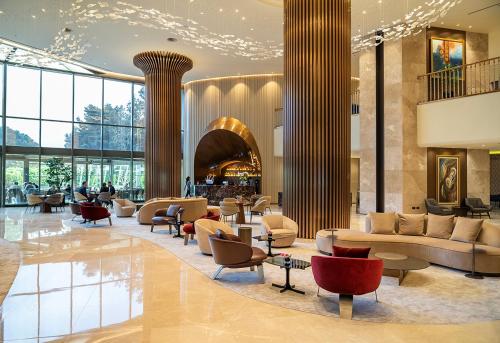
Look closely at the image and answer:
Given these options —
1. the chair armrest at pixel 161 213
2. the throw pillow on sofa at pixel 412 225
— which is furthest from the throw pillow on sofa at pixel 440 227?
the chair armrest at pixel 161 213

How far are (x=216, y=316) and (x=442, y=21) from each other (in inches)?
516

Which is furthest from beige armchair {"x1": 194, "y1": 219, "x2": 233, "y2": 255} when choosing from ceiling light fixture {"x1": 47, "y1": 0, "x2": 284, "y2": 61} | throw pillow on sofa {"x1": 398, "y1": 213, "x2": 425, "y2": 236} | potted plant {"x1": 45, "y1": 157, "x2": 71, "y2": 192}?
potted plant {"x1": 45, "y1": 157, "x2": 71, "y2": 192}

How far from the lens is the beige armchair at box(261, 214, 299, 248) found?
25.1 ft

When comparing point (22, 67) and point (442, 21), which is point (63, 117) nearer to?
point (22, 67)

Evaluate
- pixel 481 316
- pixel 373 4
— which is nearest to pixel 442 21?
pixel 373 4

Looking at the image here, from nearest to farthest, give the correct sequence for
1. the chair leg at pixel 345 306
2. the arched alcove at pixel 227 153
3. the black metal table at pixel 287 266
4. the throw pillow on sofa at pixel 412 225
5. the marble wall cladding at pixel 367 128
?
1. the chair leg at pixel 345 306
2. the black metal table at pixel 287 266
3. the throw pillow on sofa at pixel 412 225
4. the marble wall cladding at pixel 367 128
5. the arched alcove at pixel 227 153

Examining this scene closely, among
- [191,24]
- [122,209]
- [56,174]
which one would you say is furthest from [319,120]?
[56,174]

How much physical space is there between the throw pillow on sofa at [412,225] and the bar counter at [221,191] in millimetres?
10952

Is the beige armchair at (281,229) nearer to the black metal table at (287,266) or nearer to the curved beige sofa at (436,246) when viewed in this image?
the curved beige sofa at (436,246)

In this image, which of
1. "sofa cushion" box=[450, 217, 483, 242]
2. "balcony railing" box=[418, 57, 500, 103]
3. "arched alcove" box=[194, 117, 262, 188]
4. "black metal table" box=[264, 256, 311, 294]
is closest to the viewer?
"black metal table" box=[264, 256, 311, 294]

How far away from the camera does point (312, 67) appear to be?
340 inches

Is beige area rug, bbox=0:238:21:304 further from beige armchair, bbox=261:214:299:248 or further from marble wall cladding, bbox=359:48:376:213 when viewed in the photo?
marble wall cladding, bbox=359:48:376:213

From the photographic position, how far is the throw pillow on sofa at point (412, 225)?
7.05m

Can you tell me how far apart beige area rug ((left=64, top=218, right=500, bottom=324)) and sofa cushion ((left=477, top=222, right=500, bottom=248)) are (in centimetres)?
71
